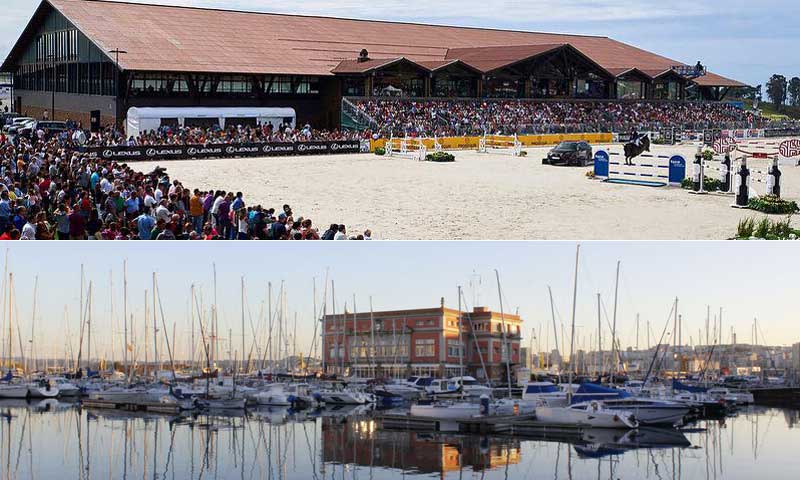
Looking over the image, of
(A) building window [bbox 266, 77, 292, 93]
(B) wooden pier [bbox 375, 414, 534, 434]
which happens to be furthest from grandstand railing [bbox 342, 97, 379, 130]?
(B) wooden pier [bbox 375, 414, 534, 434]

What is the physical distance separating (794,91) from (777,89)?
351 cm

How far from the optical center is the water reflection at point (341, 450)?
2233 centimetres

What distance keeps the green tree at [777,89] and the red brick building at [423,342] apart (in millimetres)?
129468

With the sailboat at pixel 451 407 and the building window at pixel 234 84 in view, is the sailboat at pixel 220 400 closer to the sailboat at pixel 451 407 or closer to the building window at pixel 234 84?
the sailboat at pixel 451 407

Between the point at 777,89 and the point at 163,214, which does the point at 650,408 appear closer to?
the point at 163,214

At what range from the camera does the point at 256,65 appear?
5675cm

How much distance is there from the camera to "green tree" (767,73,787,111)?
468 feet

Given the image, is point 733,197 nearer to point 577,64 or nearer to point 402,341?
point 402,341

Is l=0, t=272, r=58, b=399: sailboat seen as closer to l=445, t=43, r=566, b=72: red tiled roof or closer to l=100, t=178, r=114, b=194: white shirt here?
l=100, t=178, r=114, b=194: white shirt

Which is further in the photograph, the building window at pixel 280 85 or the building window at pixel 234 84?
the building window at pixel 280 85

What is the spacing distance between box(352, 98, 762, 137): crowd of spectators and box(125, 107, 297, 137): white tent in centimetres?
461

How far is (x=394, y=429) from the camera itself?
2833cm

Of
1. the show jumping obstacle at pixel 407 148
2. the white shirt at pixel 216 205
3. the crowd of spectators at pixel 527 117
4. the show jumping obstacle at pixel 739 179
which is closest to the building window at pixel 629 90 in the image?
the crowd of spectators at pixel 527 117

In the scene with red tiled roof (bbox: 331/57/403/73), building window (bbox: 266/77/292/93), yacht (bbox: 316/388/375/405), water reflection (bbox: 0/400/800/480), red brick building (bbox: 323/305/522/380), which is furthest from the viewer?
red tiled roof (bbox: 331/57/403/73)
